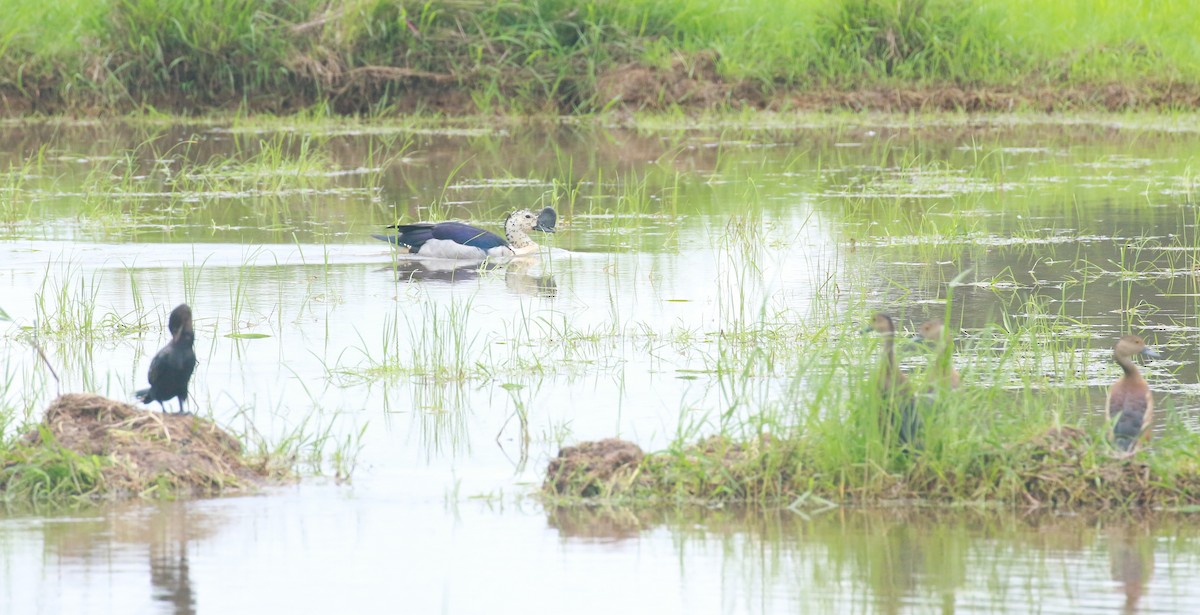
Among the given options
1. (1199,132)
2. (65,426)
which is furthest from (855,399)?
(1199,132)

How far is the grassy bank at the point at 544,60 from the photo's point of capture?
1806cm

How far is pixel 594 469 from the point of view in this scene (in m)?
5.37

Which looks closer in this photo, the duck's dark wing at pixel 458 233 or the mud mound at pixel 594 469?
the mud mound at pixel 594 469

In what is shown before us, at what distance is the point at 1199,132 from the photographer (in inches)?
646

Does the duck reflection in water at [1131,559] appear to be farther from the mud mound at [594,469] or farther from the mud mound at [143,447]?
the mud mound at [143,447]

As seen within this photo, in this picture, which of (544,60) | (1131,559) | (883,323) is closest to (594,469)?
(883,323)

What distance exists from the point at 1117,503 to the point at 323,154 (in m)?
10.8

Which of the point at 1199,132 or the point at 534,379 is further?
the point at 1199,132

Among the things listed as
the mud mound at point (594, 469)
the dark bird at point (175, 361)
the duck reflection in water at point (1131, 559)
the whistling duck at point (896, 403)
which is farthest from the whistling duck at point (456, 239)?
the duck reflection in water at point (1131, 559)

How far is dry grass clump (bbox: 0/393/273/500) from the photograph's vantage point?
5.33 meters

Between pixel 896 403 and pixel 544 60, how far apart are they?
13.7m

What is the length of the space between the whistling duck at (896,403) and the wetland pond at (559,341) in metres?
0.24

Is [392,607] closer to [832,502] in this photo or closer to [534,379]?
[832,502]

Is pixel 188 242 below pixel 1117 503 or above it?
above
